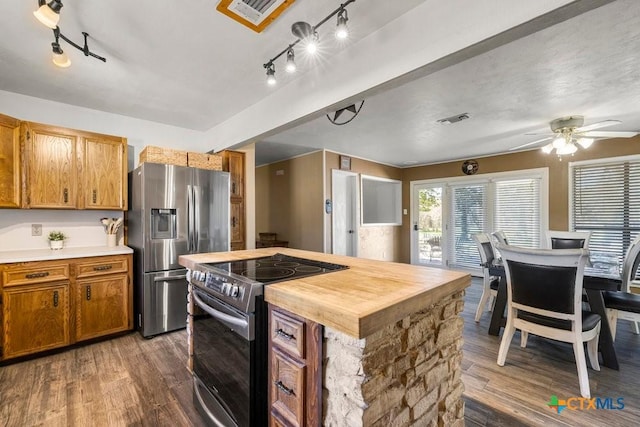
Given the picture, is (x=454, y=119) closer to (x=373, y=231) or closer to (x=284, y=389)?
(x=373, y=231)

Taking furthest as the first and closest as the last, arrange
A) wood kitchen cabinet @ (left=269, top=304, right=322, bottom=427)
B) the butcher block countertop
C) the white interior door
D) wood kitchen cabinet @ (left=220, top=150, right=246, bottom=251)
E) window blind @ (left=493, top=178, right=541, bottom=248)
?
the white interior door → window blind @ (left=493, top=178, right=541, bottom=248) → wood kitchen cabinet @ (left=220, top=150, right=246, bottom=251) → wood kitchen cabinet @ (left=269, top=304, right=322, bottom=427) → the butcher block countertop

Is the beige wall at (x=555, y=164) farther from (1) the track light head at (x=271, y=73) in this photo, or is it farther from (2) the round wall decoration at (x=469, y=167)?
(1) the track light head at (x=271, y=73)

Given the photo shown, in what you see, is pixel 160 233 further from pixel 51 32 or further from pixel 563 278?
pixel 563 278

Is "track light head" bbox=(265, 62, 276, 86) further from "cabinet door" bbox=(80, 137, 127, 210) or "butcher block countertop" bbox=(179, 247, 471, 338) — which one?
"cabinet door" bbox=(80, 137, 127, 210)

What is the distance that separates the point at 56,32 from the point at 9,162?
4.87 feet

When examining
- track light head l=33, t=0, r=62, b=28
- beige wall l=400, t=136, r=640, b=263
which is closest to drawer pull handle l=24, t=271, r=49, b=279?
track light head l=33, t=0, r=62, b=28

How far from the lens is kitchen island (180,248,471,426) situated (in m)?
0.89

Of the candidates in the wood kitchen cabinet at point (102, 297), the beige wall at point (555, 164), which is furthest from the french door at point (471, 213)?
the wood kitchen cabinet at point (102, 297)

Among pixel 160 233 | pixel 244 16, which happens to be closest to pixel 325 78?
pixel 244 16

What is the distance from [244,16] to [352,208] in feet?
14.1

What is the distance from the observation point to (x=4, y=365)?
2340 mm

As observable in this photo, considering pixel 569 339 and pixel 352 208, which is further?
pixel 352 208

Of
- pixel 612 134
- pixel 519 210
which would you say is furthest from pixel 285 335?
pixel 519 210

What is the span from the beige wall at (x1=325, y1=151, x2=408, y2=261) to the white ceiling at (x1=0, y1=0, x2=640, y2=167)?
1.41 meters
